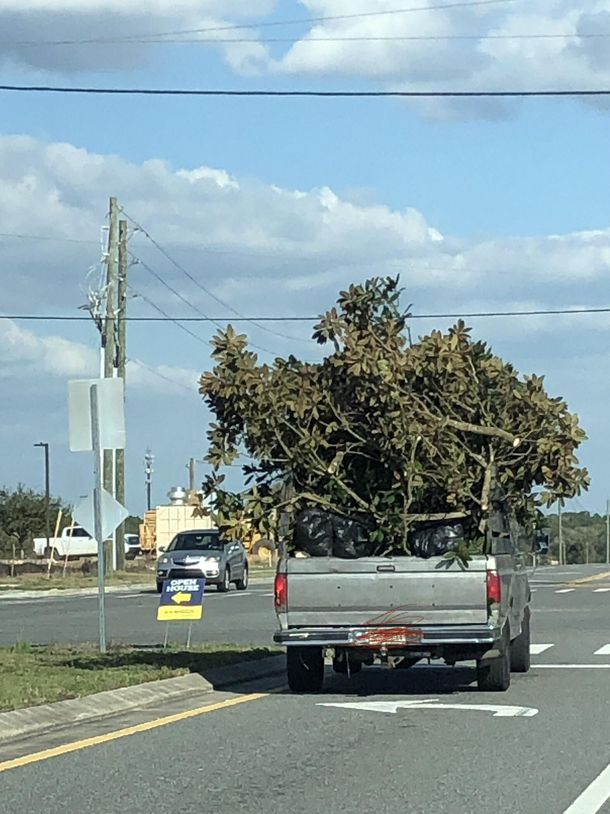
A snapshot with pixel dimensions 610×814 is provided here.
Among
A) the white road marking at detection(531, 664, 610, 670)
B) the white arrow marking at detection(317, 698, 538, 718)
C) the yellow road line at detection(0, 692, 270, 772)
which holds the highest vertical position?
the yellow road line at detection(0, 692, 270, 772)

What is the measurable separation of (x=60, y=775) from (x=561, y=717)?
4.73 meters

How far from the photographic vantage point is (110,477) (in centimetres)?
4475

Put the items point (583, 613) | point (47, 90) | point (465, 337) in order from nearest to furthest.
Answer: point (465, 337) < point (47, 90) < point (583, 613)

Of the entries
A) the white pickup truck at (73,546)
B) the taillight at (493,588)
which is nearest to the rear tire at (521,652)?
the taillight at (493,588)

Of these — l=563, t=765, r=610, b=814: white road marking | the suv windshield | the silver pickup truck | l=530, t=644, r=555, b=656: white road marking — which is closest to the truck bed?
the silver pickup truck

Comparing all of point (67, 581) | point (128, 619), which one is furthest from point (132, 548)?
point (128, 619)

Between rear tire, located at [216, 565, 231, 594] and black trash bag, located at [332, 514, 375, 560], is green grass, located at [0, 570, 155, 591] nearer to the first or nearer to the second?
rear tire, located at [216, 565, 231, 594]

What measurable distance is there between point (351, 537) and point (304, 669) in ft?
4.56

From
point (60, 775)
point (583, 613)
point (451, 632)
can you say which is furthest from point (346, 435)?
point (583, 613)

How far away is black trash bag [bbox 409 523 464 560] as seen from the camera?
48.0 feet

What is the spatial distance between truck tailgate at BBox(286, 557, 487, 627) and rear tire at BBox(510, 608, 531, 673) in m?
2.67

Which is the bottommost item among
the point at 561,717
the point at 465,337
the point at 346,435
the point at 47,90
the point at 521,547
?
the point at 561,717

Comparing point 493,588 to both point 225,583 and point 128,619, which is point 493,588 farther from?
point 225,583

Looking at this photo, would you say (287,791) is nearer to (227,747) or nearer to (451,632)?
(227,747)
